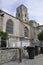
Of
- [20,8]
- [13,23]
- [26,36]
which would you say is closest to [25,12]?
[20,8]

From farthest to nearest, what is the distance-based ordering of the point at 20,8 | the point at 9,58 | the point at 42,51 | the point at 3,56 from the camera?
1. the point at 20,8
2. the point at 42,51
3. the point at 9,58
4. the point at 3,56

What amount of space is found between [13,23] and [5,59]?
25003 millimetres

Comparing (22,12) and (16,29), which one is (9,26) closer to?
(16,29)

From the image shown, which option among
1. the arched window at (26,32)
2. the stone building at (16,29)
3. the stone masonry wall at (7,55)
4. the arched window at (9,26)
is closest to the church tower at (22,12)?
the stone building at (16,29)

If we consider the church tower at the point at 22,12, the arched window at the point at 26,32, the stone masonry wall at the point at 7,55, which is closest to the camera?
the stone masonry wall at the point at 7,55

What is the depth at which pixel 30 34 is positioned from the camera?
138 ft

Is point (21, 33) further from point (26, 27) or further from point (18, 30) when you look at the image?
point (26, 27)

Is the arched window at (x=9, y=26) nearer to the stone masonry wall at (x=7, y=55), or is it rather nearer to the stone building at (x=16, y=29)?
the stone building at (x=16, y=29)

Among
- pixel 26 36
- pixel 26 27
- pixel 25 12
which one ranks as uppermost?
pixel 25 12

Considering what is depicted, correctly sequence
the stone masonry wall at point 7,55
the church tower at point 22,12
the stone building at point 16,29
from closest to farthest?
1. the stone masonry wall at point 7,55
2. the stone building at point 16,29
3. the church tower at point 22,12

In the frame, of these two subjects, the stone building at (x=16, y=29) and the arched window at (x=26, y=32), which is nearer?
the stone building at (x=16, y=29)

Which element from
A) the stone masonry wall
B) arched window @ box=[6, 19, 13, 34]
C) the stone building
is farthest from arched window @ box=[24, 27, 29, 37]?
the stone masonry wall

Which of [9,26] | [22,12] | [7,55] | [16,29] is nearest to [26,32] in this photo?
[16,29]

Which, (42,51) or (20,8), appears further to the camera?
(20,8)
